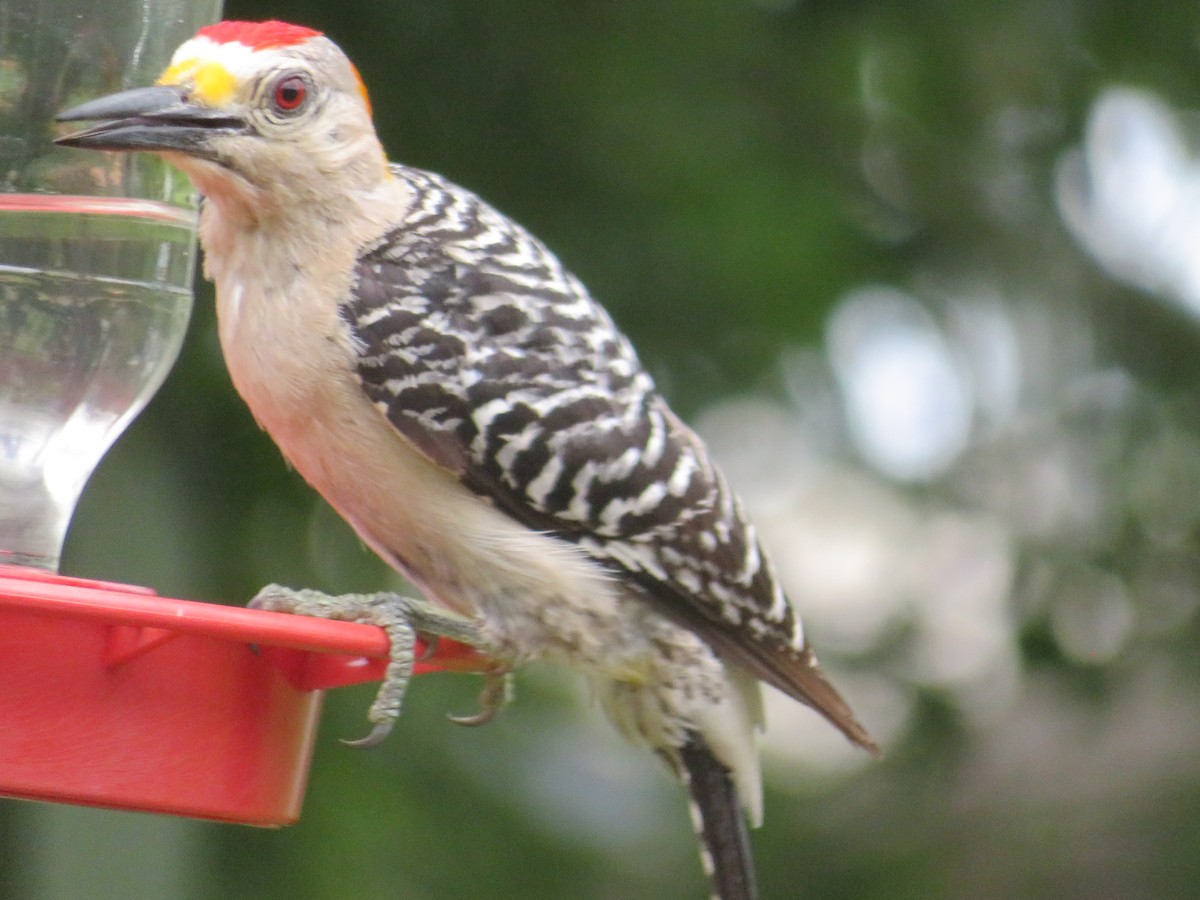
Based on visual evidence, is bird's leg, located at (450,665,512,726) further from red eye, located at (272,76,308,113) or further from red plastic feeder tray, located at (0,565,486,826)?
red eye, located at (272,76,308,113)

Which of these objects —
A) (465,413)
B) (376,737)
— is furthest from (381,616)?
(465,413)

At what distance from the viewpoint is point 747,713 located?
3.76m

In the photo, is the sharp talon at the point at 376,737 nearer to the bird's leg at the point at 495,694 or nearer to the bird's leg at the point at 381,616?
the bird's leg at the point at 381,616

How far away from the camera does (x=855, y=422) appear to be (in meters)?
5.12

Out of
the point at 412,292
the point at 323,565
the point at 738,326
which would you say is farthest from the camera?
the point at 738,326

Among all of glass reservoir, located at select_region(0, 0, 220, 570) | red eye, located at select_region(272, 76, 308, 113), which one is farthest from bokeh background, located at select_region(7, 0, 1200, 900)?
red eye, located at select_region(272, 76, 308, 113)

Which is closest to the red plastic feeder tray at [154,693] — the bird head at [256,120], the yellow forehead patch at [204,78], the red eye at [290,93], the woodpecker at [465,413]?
the woodpecker at [465,413]

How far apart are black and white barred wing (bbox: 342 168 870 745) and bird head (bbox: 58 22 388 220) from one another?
0.19 metres

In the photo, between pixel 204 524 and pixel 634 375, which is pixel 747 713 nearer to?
pixel 634 375

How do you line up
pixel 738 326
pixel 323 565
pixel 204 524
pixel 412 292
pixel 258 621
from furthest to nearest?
pixel 738 326
pixel 323 565
pixel 204 524
pixel 412 292
pixel 258 621

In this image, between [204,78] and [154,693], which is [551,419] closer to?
[204,78]

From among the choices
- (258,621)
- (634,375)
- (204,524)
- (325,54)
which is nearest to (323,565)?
(204,524)

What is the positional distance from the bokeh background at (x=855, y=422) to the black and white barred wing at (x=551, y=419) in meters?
1.01

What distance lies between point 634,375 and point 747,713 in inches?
32.4
